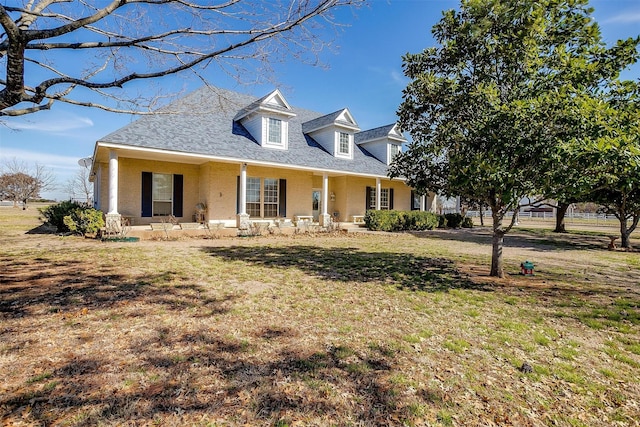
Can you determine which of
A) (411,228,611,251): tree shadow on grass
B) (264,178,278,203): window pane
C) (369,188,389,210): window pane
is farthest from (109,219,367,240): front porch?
(411,228,611,251): tree shadow on grass

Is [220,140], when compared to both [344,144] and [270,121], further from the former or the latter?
[344,144]

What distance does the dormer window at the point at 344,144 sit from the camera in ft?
66.8

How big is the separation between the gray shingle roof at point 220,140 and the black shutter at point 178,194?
7.41 feet

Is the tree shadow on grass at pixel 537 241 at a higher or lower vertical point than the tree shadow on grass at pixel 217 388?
higher

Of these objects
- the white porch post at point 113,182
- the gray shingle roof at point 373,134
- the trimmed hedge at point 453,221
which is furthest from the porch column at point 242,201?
the trimmed hedge at point 453,221

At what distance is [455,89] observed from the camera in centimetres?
688

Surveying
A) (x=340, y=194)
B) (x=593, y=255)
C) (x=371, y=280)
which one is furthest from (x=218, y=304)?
(x=340, y=194)

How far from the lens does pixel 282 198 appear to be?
17531 millimetres

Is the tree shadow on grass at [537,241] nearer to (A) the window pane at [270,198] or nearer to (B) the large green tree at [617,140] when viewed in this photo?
(A) the window pane at [270,198]

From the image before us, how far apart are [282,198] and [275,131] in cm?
364

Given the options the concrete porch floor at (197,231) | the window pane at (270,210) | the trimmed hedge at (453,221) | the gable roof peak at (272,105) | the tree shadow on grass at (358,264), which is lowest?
the tree shadow on grass at (358,264)

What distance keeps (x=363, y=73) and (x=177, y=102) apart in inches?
227

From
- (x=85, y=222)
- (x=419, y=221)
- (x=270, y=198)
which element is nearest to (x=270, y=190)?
(x=270, y=198)

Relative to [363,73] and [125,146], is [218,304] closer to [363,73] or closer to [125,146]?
[363,73]
